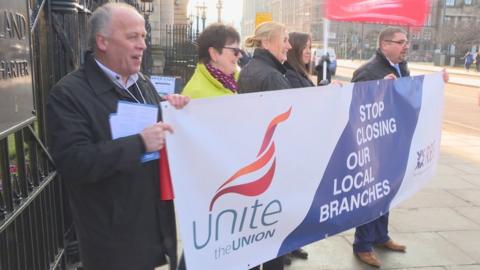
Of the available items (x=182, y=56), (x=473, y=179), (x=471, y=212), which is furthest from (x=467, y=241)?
(x=182, y=56)

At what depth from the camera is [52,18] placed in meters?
3.32

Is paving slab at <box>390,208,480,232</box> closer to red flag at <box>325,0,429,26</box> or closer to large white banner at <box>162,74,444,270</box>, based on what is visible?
large white banner at <box>162,74,444,270</box>

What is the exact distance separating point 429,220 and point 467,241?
0.59 m

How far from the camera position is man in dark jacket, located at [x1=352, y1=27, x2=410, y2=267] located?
3.92 m

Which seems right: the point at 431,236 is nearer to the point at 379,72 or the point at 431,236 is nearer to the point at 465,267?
the point at 465,267

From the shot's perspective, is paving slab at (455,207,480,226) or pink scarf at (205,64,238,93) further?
paving slab at (455,207,480,226)

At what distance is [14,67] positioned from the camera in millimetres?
2188

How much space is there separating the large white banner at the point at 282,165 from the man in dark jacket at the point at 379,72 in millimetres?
198

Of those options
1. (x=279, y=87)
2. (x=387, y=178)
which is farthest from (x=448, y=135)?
(x=279, y=87)

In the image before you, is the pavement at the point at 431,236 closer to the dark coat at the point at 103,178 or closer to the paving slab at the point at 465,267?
the paving slab at the point at 465,267

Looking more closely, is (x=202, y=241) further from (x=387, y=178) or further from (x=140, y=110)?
(x=387, y=178)

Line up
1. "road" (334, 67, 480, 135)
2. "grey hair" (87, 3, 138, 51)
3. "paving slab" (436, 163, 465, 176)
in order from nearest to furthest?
"grey hair" (87, 3, 138, 51) → "paving slab" (436, 163, 465, 176) → "road" (334, 67, 480, 135)

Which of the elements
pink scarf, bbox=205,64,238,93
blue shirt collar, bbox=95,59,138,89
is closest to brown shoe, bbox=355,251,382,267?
pink scarf, bbox=205,64,238,93

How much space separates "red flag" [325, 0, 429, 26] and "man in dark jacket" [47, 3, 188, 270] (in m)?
3.10
